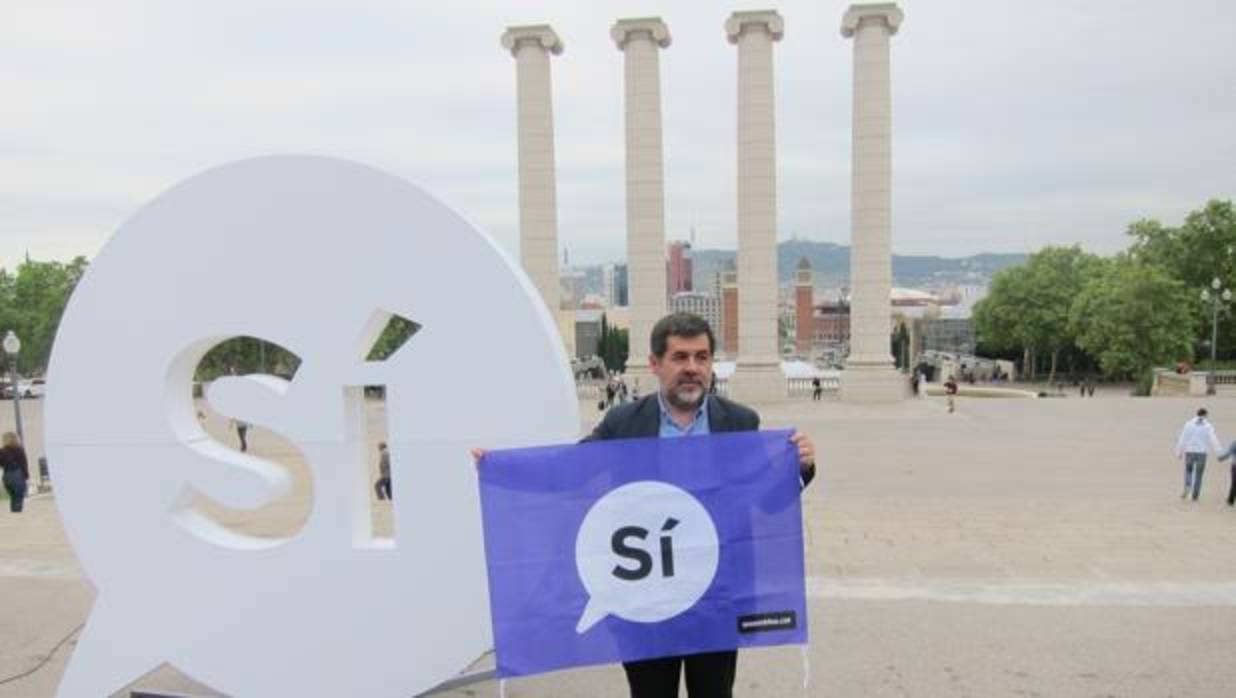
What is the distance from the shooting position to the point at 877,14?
33.8 metres

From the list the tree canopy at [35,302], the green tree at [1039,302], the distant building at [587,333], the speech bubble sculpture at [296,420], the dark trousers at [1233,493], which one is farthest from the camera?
the distant building at [587,333]

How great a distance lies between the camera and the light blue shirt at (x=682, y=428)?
4242 mm

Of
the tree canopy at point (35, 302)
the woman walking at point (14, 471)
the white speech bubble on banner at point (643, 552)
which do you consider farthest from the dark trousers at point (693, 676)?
the tree canopy at point (35, 302)

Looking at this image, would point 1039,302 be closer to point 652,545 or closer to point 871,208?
point 871,208

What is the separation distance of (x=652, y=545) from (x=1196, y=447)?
13.0 meters

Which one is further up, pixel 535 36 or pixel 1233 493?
pixel 535 36

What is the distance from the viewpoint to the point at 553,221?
37.5 meters

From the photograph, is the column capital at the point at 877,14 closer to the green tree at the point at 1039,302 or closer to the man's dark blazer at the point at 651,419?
the man's dark blazer at the point at 651,419

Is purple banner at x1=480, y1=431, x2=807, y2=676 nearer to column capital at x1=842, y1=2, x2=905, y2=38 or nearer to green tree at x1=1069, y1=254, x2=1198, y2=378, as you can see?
column capital at x1=842, y1=2, x2=905, y2=38

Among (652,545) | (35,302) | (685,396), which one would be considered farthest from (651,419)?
(35,302)

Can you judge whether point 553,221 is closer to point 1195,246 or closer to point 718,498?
point 718,498

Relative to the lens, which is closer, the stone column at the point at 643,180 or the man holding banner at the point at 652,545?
the man holding banner at the point at 652,545

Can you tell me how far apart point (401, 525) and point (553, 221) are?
32.7m


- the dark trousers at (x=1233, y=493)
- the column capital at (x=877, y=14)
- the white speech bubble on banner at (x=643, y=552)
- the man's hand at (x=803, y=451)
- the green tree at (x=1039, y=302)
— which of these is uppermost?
the column capital at (x=877, y=14)
